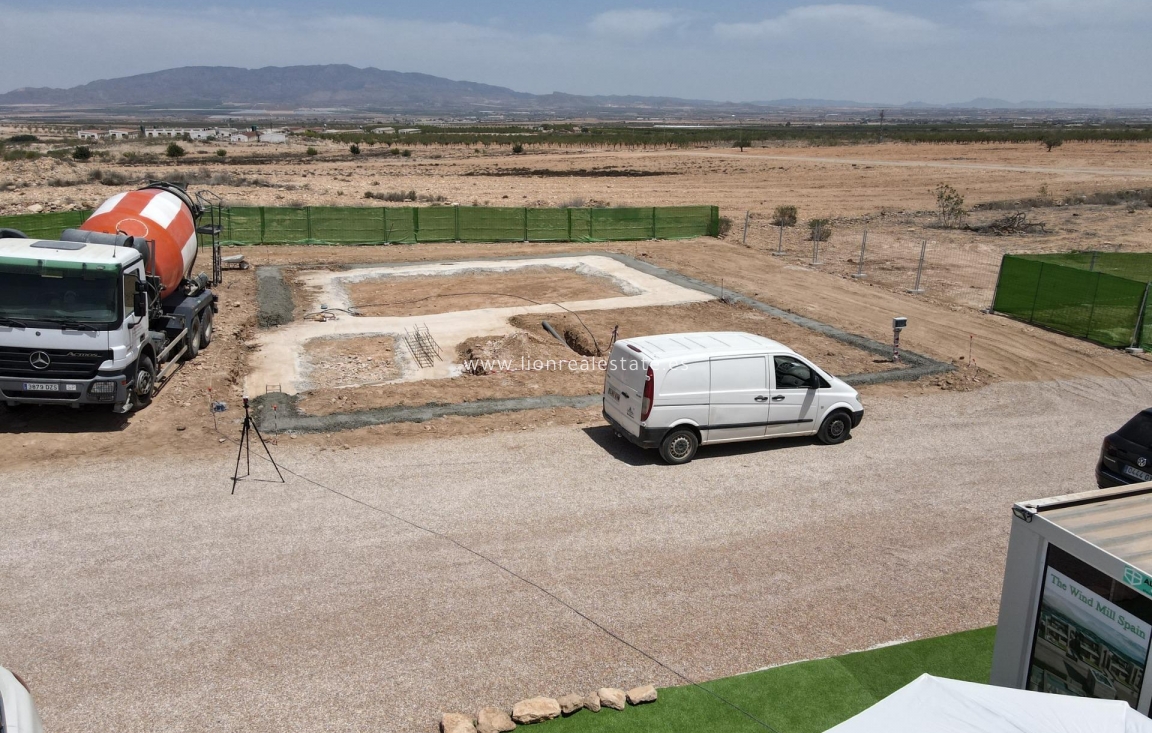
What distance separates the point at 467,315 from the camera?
2231 cm

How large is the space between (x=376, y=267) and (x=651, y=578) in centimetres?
2115

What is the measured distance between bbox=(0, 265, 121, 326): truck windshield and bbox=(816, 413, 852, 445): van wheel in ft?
38.2

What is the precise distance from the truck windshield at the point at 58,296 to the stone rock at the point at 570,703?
10.2 meters

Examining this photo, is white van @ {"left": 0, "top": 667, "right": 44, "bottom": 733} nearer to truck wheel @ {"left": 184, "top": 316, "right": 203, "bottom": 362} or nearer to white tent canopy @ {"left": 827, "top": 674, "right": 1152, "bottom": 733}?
white tent canopy @ {"left": 827, "top": 674, "right": 1152, "bottom": 733}

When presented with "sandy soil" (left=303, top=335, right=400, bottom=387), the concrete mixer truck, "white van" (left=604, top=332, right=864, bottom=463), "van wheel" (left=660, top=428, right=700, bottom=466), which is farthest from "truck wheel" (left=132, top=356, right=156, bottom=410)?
"van wheel" (left=660, top=428, right=700, bottom=466)

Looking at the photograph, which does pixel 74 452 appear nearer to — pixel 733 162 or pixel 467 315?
pixel 467 315

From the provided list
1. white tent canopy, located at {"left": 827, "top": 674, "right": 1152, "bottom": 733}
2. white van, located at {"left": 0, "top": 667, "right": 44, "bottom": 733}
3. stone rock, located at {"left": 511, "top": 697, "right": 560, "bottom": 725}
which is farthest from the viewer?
stone rock, located at {"left": 511, "top": 697, "right": 560, "bottom": 725}

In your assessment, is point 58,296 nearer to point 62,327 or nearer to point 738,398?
point 62,327

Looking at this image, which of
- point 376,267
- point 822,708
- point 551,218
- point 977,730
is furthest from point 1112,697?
point 551,218

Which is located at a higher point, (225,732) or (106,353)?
(106,353)

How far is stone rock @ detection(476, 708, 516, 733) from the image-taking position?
22.8ft

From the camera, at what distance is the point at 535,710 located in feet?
23.3

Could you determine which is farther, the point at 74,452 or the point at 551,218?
the point at 551,218

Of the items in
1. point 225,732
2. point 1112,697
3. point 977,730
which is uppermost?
point 977,730
